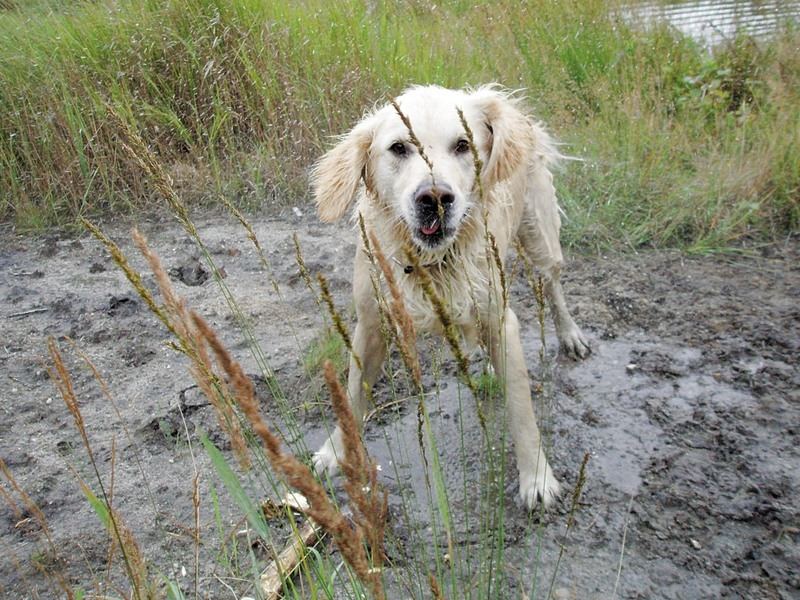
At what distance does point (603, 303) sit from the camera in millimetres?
3793

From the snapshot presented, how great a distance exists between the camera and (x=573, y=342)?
3396mm

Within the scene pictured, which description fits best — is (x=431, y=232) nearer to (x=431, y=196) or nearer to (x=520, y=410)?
(x=431, y=196)

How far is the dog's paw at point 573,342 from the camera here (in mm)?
3379

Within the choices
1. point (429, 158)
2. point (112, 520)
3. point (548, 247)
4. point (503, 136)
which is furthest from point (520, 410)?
point (112, 520)

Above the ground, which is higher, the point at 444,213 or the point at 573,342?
the point at 444,213

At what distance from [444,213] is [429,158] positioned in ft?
0.67

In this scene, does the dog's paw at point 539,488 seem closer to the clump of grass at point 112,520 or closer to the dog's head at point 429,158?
the dog's head at point 429,158

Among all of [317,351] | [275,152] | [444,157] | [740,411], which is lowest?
[740,411]

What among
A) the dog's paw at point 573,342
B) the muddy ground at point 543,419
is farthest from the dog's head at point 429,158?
the dog's paw at point 573,342

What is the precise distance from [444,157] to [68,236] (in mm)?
3460

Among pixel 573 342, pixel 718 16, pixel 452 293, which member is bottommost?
pixel 573 342

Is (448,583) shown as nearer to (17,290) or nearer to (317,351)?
(317,351)

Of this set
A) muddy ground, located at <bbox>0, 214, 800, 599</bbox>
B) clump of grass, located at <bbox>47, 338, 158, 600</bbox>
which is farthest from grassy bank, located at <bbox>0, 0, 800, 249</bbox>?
clump of grass, located at <bbox>47, 338, 158, 600</bbox>

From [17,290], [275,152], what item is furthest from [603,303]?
[17,290]
